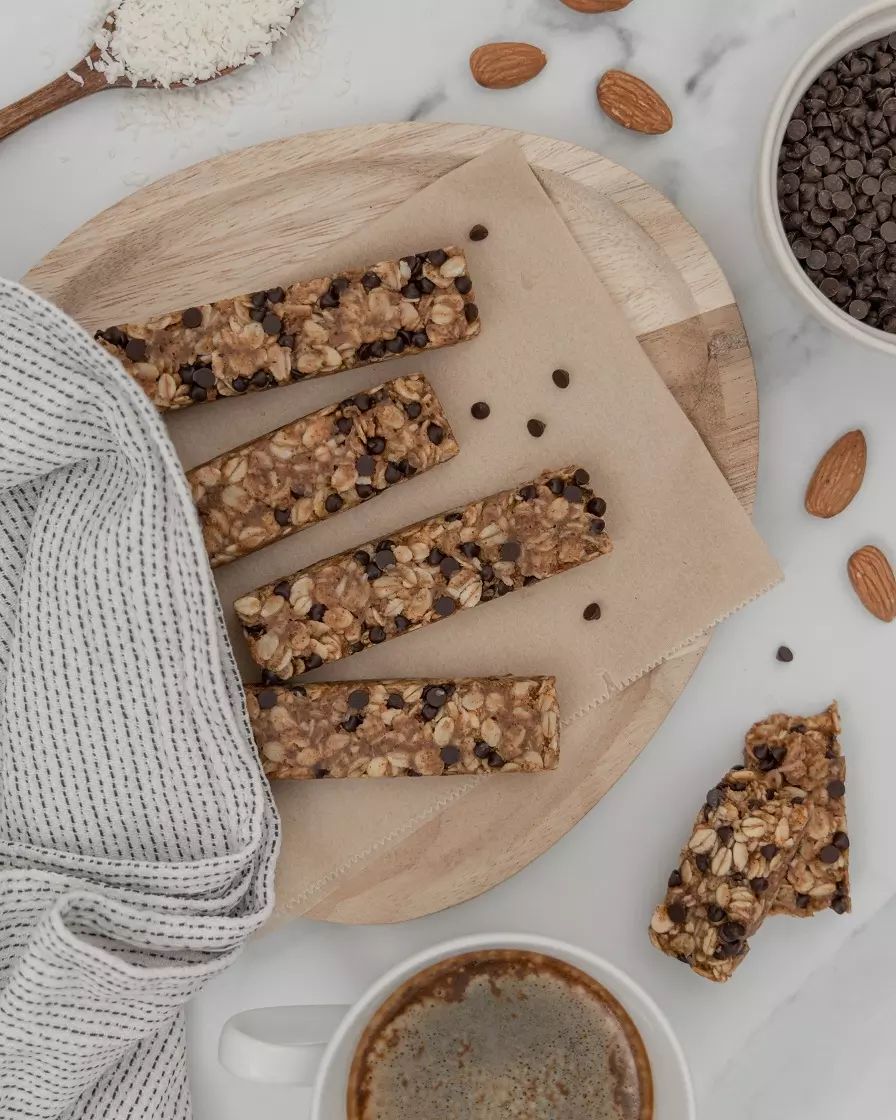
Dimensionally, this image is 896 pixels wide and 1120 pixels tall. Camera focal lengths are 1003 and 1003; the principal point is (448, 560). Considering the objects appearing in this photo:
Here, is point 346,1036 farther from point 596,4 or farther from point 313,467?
point 596,4

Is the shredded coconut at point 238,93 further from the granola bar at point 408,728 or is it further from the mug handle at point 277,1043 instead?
the mug handle at point 277,1043

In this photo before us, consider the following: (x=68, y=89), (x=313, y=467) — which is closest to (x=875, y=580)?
(x=313, y=467)

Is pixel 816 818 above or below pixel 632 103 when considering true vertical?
below

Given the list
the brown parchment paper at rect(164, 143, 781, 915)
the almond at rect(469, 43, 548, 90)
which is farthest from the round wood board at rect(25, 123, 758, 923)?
the almond at rect(469, 43, 548, 90)

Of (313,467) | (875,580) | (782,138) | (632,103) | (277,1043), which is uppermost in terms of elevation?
(632,103)

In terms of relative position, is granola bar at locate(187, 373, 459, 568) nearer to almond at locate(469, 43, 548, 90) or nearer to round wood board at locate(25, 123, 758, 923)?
round wood board at locate(25, 123, 758, 923)

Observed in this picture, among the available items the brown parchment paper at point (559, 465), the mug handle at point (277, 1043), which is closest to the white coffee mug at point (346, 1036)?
the mug handle at point (277, 1043)
